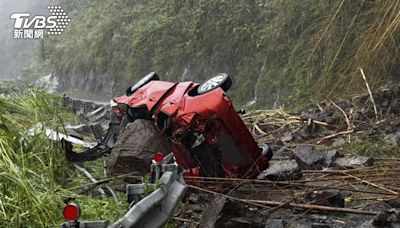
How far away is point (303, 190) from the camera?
437 cm

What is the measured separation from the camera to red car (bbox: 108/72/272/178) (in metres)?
4.42

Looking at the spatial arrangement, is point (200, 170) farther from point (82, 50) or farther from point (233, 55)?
point (82, 50)

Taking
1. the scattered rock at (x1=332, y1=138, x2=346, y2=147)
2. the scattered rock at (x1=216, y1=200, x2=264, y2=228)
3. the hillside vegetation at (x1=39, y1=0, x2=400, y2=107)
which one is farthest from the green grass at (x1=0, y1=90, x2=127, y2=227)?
the hillside vegetation at (x1=39, y1=0, x2=400, y2=107)

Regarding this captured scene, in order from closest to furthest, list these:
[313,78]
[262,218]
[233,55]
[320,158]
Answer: [262,218] < [320,158] < [313,78] < [233,55]

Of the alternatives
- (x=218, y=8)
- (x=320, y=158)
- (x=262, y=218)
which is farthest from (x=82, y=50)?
(x=262, y=218)

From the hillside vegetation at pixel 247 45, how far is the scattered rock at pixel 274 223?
350 centimetres

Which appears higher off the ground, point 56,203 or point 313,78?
point 56,203

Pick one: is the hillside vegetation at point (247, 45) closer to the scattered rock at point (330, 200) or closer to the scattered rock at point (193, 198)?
→ the scattered rock at point (330, 200)

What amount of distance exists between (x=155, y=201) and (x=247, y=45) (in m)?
12.5

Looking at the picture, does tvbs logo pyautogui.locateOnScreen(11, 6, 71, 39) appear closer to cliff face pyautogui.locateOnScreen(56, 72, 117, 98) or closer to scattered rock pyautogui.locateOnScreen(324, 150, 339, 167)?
cliff face pyautogui.locateOnScreen(56, 72, 117, 98)

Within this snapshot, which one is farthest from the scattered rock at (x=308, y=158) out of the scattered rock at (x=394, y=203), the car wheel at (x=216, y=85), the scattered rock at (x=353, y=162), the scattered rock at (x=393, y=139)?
the scattered rock at (x=394, y=203)

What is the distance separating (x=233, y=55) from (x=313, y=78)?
5.12 m

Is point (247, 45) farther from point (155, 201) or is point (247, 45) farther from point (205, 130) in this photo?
point (155, 201)

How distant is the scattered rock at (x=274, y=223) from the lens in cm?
350
